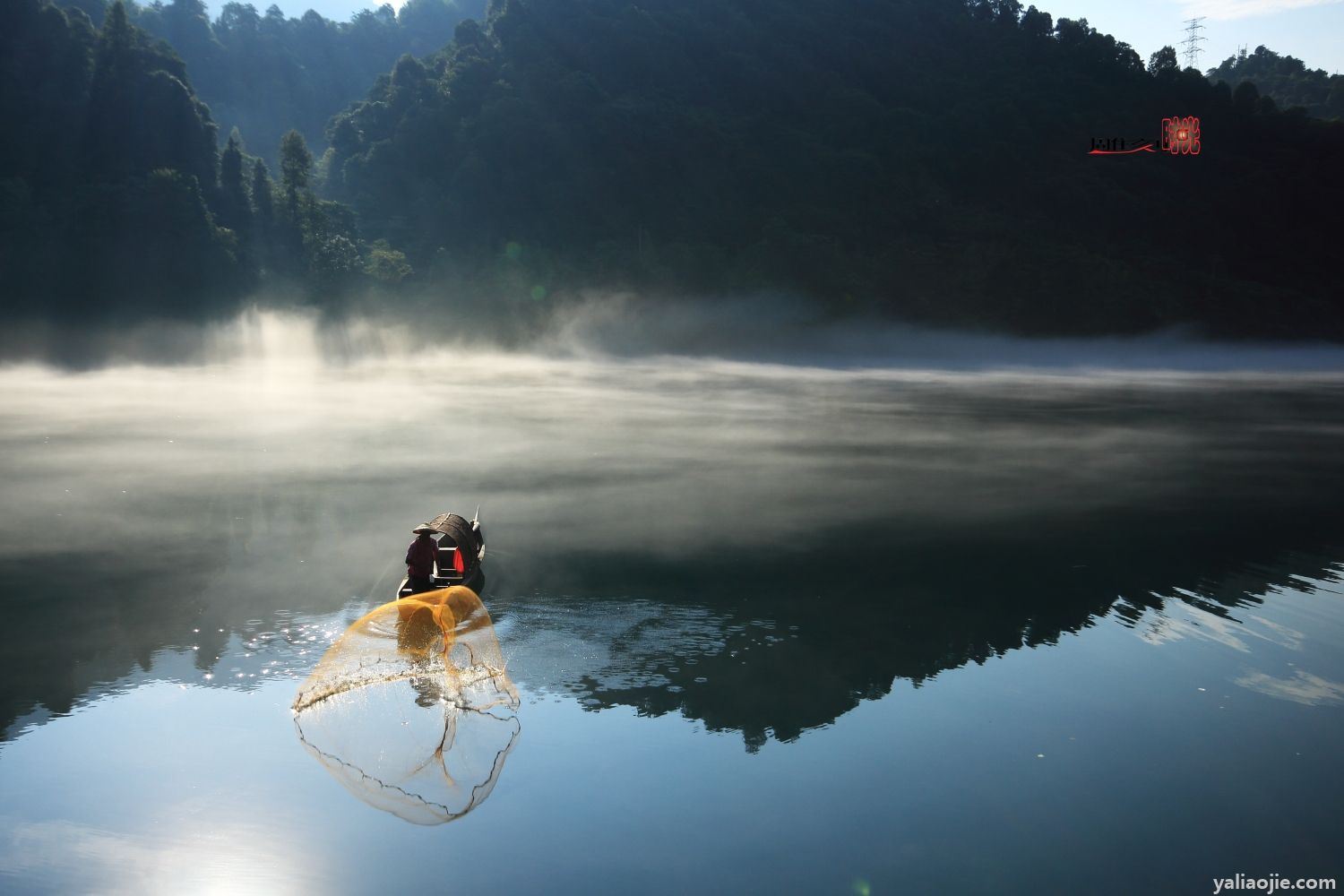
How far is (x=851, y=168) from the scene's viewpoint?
119 metres

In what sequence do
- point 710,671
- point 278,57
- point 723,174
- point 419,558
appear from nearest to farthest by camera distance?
point 710,671
point 419,558
point 723,174
point 278,57

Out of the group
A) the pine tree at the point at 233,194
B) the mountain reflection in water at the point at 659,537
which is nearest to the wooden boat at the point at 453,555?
the mountain reflection in water at the point at 659,537

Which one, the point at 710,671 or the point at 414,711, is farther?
the point at 710,671

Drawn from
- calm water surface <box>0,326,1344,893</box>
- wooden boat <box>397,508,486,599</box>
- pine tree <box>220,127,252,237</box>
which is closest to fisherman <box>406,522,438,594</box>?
wooden boat <box>397,508,486,599</box>

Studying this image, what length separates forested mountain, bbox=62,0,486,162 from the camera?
137 metres

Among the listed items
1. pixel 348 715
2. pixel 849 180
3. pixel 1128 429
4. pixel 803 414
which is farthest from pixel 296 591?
pixel 849 180

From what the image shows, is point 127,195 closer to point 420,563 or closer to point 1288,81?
point 420,563

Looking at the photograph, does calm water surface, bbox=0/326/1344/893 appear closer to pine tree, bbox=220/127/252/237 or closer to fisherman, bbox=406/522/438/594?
fisherman, bbox=406/522/438/594

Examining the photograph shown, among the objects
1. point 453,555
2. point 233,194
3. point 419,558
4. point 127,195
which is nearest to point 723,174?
point 233,194

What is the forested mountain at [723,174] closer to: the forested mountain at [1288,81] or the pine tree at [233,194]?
the pine tree at [233,194]

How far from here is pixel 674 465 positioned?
100 ft

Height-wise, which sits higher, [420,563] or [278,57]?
[278,57]

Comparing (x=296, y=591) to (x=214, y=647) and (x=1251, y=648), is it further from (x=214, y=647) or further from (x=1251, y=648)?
(x=1251, y=648)

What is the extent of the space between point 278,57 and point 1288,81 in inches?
5946
